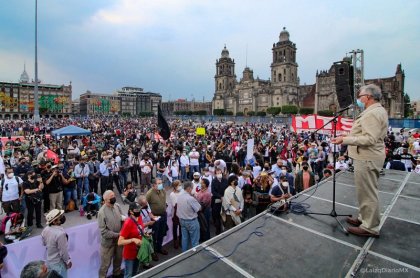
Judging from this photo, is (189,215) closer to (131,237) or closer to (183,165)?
(131,237)

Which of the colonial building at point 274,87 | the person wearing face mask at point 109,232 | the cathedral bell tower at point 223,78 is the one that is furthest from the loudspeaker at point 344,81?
the cathedral bell tower at point 223,78

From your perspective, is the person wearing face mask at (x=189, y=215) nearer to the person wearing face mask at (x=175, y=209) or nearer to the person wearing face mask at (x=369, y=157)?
the person wearing face mask at (x=175, y=209)

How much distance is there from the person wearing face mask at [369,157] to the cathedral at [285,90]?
74.3m

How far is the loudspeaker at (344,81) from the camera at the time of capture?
9.30 m

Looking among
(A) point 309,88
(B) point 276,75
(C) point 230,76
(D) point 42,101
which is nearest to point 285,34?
(B) point 276,75

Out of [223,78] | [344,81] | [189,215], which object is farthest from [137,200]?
[223,78]

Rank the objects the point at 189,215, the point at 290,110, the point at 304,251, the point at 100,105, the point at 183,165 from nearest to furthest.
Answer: the point at 304,251 → the point at 189,215 → the point at 183,165 → the point at 290,110 → the point at 100,105

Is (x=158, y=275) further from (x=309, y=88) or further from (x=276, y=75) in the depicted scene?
(x=309, y=88)

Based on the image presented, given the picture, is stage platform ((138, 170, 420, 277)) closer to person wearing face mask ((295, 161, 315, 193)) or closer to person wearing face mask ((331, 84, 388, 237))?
person wearing face mask ((331, 84, 388, 237))

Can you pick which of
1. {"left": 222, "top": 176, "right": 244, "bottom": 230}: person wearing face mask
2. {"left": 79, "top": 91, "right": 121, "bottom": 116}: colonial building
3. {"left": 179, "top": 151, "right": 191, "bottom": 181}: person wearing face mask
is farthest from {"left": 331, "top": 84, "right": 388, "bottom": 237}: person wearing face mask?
{"left": 79, "top": 91, "right": 121, "bottom": 116}: colonial building

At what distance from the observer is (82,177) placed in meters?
9.49

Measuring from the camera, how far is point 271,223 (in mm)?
3051

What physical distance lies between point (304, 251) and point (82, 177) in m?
9.13

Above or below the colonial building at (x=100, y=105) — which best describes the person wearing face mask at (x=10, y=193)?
below
